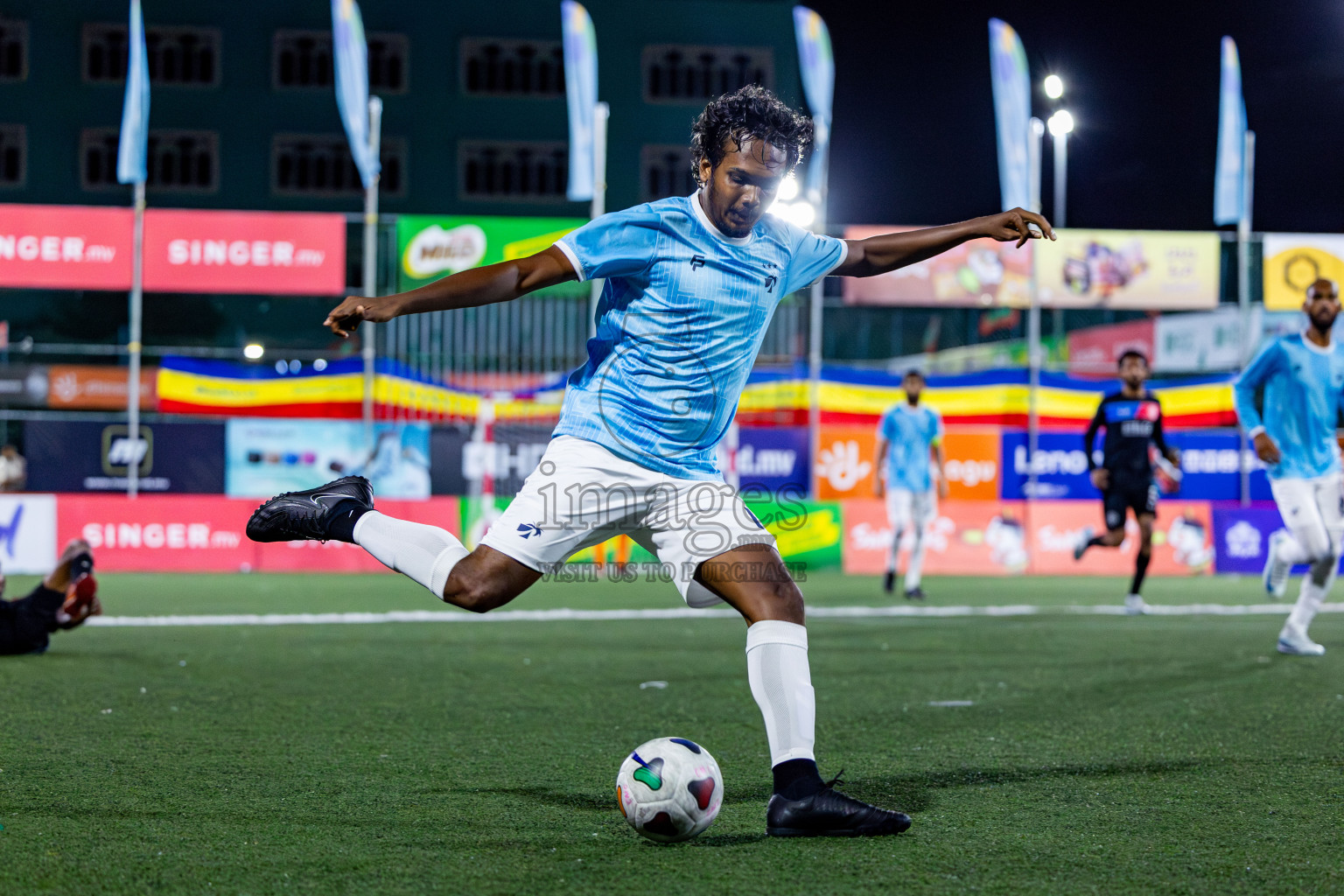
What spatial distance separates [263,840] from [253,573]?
13435 millimetres

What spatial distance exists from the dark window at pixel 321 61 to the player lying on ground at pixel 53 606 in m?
33.0

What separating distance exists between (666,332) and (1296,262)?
59.8ft

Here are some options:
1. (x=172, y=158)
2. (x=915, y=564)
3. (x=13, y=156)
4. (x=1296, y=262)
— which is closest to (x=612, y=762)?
(x=915, y=564)

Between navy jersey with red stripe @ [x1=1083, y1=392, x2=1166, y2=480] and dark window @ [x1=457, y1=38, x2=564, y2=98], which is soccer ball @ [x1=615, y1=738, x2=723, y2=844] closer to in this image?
navy jersey with red stripe @ [x1=1083, y1=392, x2=1166, y2=480]

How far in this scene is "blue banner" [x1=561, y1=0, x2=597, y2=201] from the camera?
20.1 meters

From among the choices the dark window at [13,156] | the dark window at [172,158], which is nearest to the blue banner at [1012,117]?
the dark window at [172,158]

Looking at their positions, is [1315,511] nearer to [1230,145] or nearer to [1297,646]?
[1297,646]

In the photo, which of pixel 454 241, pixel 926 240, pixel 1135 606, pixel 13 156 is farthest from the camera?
pixel 13 156

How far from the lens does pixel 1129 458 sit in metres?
12.3

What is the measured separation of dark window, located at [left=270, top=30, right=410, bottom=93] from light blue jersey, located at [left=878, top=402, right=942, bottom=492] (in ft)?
92.0

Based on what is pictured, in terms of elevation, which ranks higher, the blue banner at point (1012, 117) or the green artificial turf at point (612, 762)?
the blue banner at point (1012, 117)

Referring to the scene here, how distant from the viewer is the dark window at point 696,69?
128ft

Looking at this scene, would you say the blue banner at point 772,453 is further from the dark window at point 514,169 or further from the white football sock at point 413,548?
the dark window at point 514,169


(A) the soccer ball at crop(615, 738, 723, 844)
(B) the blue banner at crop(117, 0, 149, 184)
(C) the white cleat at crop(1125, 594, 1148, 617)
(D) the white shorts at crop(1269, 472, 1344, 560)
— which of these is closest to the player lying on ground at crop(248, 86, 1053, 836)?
(A) the soccer ball at crop(615, 738, 723, 844)
